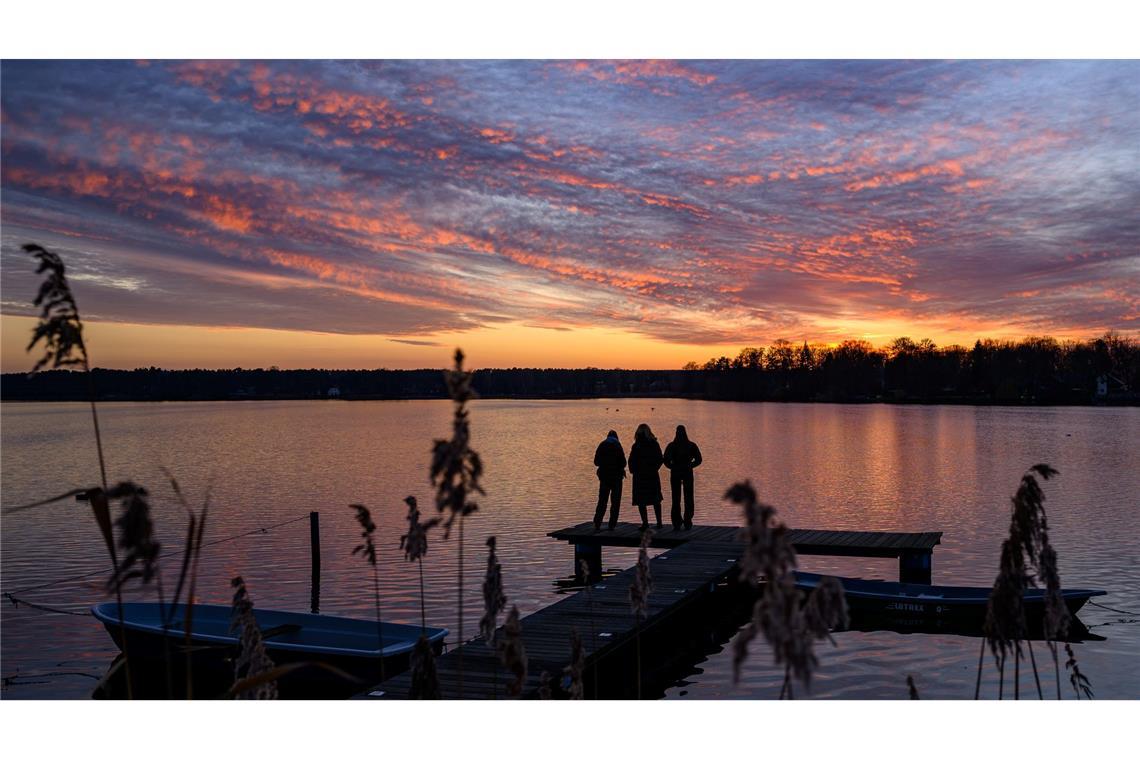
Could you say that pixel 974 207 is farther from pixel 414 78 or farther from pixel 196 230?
pixel 196 230

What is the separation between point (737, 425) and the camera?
120188mm

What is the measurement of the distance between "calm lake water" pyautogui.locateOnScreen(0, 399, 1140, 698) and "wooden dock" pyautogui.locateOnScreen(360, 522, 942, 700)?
1.37m

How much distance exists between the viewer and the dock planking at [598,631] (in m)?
10.6

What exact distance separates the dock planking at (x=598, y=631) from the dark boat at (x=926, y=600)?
224cm

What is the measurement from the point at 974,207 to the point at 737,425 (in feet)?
295

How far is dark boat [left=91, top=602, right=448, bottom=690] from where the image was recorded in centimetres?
1345

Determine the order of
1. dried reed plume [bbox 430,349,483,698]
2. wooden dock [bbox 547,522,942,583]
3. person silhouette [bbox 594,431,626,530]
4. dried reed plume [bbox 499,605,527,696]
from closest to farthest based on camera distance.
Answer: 1. dried reed plume [bbox 430,349,483,698]
2. dried reed plume [bbox 499,605,527,696]
3. wooden dock [bbox 547,522,942,583]
4. person silhouette [bbox 594,431,626,530]

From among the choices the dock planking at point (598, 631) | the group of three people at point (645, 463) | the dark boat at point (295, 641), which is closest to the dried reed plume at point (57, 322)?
the dock planking at point (598, 631)

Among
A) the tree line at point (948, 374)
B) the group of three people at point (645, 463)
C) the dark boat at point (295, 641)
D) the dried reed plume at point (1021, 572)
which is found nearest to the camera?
the dried reed plume at point (1021, 572)

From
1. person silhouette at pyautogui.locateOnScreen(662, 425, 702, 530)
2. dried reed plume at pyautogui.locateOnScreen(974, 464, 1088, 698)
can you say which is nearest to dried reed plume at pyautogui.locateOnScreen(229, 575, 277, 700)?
dried reed plume at pyautogui.locateOnScreen(974, 464, 1088, 698)

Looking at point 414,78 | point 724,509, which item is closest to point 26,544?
point 414,78

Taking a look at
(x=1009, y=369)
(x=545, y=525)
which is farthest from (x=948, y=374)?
(x=545, y=525)

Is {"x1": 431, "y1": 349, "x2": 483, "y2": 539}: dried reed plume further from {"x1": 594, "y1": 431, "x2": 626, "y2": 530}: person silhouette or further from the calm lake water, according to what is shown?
{"x1": 594, "y1": 431, "x2": 626, "y2": 530}: person silhouette

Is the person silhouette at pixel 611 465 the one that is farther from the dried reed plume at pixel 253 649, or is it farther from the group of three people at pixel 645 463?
the dried reed plume at pixel 253 649
